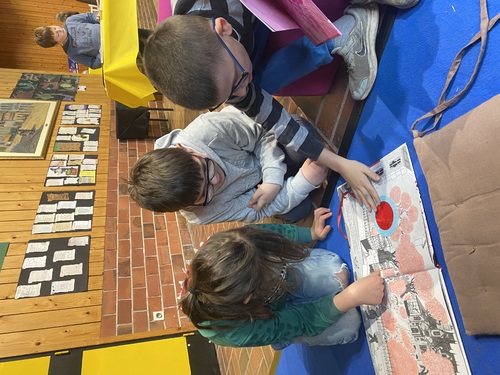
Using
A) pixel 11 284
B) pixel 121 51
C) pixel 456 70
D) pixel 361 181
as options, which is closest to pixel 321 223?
pixel 361 181

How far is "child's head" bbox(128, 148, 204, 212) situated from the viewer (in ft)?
3.33

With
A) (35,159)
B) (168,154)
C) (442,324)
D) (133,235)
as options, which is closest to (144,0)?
(35,159)

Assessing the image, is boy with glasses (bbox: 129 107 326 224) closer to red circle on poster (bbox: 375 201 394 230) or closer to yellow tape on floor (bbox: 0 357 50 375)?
red circle on poster (bbox: 375 201 394 230)

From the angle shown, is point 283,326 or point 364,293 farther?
point 283,326

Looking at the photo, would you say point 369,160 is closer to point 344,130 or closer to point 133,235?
point 344,130

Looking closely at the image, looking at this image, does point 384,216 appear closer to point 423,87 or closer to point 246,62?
point 423,87

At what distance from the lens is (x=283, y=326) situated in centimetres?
97

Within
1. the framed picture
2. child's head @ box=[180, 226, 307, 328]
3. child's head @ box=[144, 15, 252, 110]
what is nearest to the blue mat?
child's head @ box=[180, 226, 307, 328]

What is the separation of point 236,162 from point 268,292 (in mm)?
471

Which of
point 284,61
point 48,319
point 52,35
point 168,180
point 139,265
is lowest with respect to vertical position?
point 48,319

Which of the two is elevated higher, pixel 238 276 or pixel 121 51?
pixel 121 51

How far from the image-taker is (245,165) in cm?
127

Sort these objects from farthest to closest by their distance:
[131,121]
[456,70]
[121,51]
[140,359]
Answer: [131,121]
[140,359]
[121,51]
[456,70]

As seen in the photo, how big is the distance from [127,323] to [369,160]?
1.97 metres
